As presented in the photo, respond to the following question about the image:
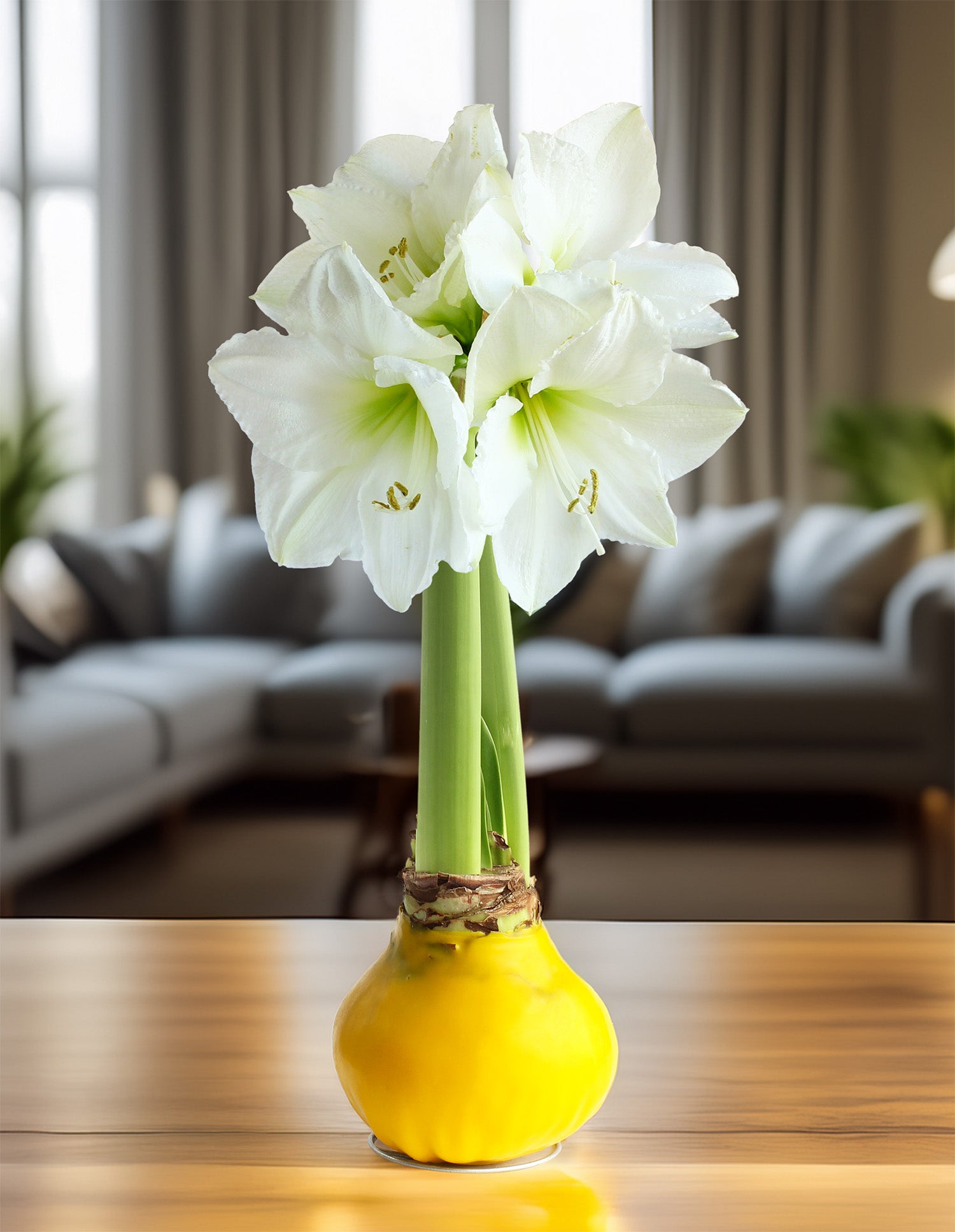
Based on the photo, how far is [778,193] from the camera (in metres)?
2.08

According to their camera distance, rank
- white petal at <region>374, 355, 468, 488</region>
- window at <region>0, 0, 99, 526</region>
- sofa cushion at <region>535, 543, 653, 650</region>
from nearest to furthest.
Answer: white petal at <region>374, 355, 468, 488</region> → sofa cushion at <region>535, 543, 653, 650</region> → window at <region>0, 0, 99, 526</region>

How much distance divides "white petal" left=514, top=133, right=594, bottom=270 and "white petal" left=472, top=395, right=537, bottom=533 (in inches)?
2.9

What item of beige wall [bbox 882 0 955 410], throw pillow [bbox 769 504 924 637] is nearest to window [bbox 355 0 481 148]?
beige wall [bbox 882 0 955 410]

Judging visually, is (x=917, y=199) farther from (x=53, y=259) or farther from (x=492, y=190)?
(x=492, y=190)

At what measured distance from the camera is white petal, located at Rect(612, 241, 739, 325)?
21.0 inches

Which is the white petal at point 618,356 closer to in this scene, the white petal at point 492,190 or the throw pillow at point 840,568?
the white petal at point 492,190

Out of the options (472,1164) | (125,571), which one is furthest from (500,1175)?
(125,571)

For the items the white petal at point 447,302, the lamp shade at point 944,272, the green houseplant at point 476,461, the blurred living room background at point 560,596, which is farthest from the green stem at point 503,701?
the lamp shade at point 944,272

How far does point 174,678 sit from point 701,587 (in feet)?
3.09

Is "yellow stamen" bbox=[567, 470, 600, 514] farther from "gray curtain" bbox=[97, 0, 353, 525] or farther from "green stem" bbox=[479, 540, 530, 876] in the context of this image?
"gray curtain" bbox=[97, 0, 353, 525]

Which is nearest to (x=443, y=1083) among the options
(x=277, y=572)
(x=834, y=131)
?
(x=277, y=572)

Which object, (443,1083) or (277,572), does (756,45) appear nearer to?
(277,572)

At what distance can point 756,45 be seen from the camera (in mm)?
2031

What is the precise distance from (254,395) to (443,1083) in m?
0.31
